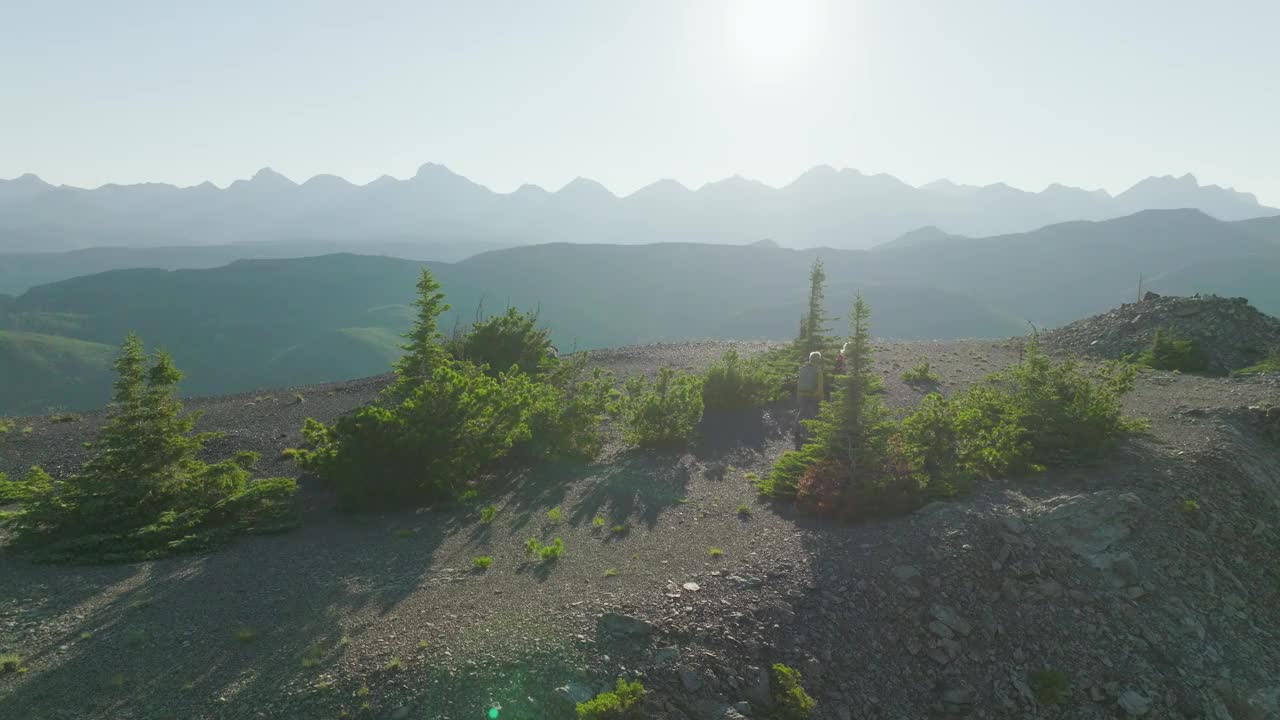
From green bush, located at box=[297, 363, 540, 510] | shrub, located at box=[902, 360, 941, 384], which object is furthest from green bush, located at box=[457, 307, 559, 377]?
shrub, located at box=[902, 360, 941, 384]

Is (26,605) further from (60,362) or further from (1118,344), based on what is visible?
(60,362)

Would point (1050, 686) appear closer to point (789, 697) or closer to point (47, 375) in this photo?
point (789, 697)

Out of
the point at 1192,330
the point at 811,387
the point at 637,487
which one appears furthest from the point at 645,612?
the point at 1192,330

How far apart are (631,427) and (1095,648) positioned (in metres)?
12.0

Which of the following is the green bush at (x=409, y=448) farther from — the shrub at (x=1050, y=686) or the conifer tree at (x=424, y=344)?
the shrub at (x=1050, y=686)

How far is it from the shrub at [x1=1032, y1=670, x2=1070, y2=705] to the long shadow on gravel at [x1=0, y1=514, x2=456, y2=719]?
9.13 meters

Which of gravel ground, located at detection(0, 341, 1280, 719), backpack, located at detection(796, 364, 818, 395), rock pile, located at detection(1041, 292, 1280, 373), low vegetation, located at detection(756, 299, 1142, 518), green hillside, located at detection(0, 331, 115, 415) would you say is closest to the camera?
gravel ground, located at detection(0, 341, 1280, 719)

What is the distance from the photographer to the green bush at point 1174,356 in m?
26.4

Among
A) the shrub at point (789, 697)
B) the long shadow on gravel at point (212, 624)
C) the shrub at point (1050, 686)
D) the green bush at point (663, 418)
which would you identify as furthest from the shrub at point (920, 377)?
the long shadow on gravel at point (212, 624)

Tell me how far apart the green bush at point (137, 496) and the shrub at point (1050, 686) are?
43.9 feet

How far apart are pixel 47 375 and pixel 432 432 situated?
14930cm

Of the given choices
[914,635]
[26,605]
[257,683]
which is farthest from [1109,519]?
[26,605]

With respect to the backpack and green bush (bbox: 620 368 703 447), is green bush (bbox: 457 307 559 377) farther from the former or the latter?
the backpack

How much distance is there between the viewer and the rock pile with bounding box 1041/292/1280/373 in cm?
2788
